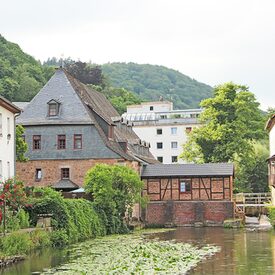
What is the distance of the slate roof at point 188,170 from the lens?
5978 cm

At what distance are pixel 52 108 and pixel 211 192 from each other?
15.1m

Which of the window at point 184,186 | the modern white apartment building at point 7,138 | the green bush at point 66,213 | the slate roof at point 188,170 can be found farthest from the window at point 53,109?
the green bush at point 66,213

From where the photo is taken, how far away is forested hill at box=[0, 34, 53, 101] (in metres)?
107

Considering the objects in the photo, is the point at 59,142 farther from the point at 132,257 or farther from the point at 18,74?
the point at 18,74

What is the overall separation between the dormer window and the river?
18.0m

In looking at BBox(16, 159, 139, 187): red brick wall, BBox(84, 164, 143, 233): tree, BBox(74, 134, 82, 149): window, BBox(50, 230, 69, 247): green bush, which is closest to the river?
BBox(50, 230, 69, 247): green bush

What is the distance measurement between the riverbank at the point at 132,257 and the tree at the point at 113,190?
6.47 metres

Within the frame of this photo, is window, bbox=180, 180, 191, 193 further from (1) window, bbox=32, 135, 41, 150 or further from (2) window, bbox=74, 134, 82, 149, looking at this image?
(1) window, bbox=32, 135, 41, 150

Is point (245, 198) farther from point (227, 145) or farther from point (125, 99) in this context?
point (125, 99)

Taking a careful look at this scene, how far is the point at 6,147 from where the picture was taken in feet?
139

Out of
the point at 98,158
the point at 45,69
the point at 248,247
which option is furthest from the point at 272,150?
the point at 45,69

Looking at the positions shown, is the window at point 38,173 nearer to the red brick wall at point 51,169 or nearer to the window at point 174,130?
the red brick wall at point 51,169

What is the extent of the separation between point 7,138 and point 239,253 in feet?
55.6

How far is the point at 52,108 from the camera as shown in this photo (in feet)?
187
